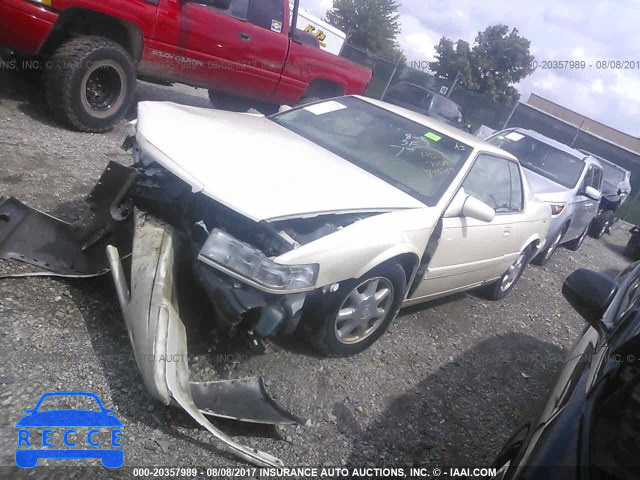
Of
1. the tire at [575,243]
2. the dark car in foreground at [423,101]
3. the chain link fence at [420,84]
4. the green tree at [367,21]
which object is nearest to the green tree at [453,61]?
the green tree at [367,21]

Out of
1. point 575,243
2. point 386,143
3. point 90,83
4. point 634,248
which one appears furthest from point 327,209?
point 634,248

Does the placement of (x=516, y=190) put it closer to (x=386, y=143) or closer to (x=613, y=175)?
(x=386, y=143)

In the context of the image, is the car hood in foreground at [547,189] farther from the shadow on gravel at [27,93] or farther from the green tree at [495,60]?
the green tree at [495,60]

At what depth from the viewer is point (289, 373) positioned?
2965 mm

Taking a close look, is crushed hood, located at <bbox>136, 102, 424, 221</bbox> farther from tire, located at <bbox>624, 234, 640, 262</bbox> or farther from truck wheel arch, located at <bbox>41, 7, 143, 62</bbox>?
tire, located at <bbox>624, 234, 640, 262</bbox>

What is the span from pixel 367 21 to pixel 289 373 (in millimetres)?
46186

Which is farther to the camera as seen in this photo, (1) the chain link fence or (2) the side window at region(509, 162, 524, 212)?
(1) the chain link fence

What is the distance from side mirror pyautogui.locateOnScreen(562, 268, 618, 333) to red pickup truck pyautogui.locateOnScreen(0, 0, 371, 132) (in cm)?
466

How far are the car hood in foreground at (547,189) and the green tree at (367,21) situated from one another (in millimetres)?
40213

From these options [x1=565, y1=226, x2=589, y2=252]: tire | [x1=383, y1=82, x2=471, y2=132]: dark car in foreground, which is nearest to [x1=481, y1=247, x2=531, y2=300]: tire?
[x1=565, y1=226, x2=589, y2=252]: tire

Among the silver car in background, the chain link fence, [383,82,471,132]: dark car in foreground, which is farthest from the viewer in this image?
the chain link fence

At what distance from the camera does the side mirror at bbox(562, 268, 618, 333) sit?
2.42 meters

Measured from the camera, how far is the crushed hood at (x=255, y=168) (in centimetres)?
262

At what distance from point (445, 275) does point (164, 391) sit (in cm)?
230
